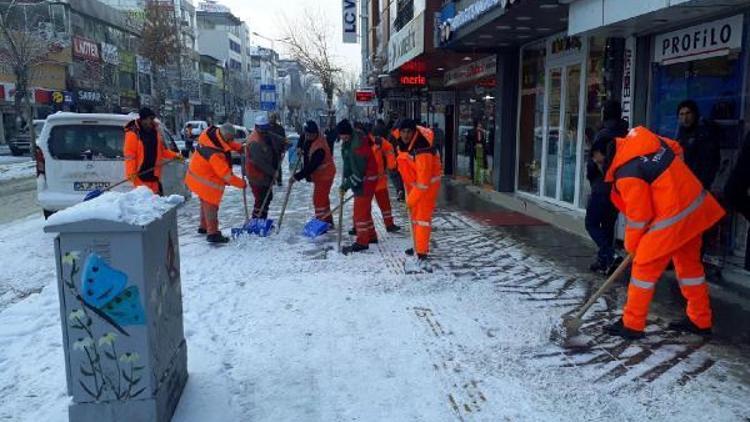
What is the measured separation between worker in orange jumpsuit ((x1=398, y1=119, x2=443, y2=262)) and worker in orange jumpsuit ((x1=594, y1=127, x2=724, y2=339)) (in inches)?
100

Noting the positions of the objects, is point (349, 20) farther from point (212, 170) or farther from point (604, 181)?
point (604, 181)

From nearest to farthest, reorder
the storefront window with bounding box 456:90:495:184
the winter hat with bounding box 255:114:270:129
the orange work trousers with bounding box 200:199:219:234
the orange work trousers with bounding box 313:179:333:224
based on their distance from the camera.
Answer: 1. the orange work trousers with bounding box 200:199:219:234
2. the orange work trousers with bounding box 313:179:333:224
3. the winter hat with bounding box 255:114:270:129
4. the storefront window with bounding box 456:90:495:184

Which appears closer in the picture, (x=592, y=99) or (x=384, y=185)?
(x=384, y=185)

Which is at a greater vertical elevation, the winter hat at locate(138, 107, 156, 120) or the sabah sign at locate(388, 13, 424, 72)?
the sabah sign at locate(388, 13, 424, 72)

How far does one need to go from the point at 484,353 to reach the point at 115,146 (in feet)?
22.4

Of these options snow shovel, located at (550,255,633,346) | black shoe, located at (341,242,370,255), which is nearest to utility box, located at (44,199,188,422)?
snow shovel, located at (550,255,633,346)

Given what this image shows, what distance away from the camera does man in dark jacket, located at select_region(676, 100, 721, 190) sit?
5.84m

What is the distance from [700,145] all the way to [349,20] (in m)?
25.6

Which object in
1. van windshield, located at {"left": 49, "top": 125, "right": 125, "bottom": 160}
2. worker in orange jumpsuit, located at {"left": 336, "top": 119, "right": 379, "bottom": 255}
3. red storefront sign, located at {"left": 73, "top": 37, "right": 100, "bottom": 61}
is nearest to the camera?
worker in orange jumpsuit, located at {"left": 336, "top": 119, "right": 379, "bottom": 255}

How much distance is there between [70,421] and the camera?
10.3ft

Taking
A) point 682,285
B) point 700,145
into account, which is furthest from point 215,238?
point 700,145

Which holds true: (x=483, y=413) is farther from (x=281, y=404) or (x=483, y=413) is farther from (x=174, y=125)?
(x=174, y=125)

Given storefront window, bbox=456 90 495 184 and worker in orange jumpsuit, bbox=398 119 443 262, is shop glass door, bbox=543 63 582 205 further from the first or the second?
worker in orange jumpsuit, bbox=398 119 443 262

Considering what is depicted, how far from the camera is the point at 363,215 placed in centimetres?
775
